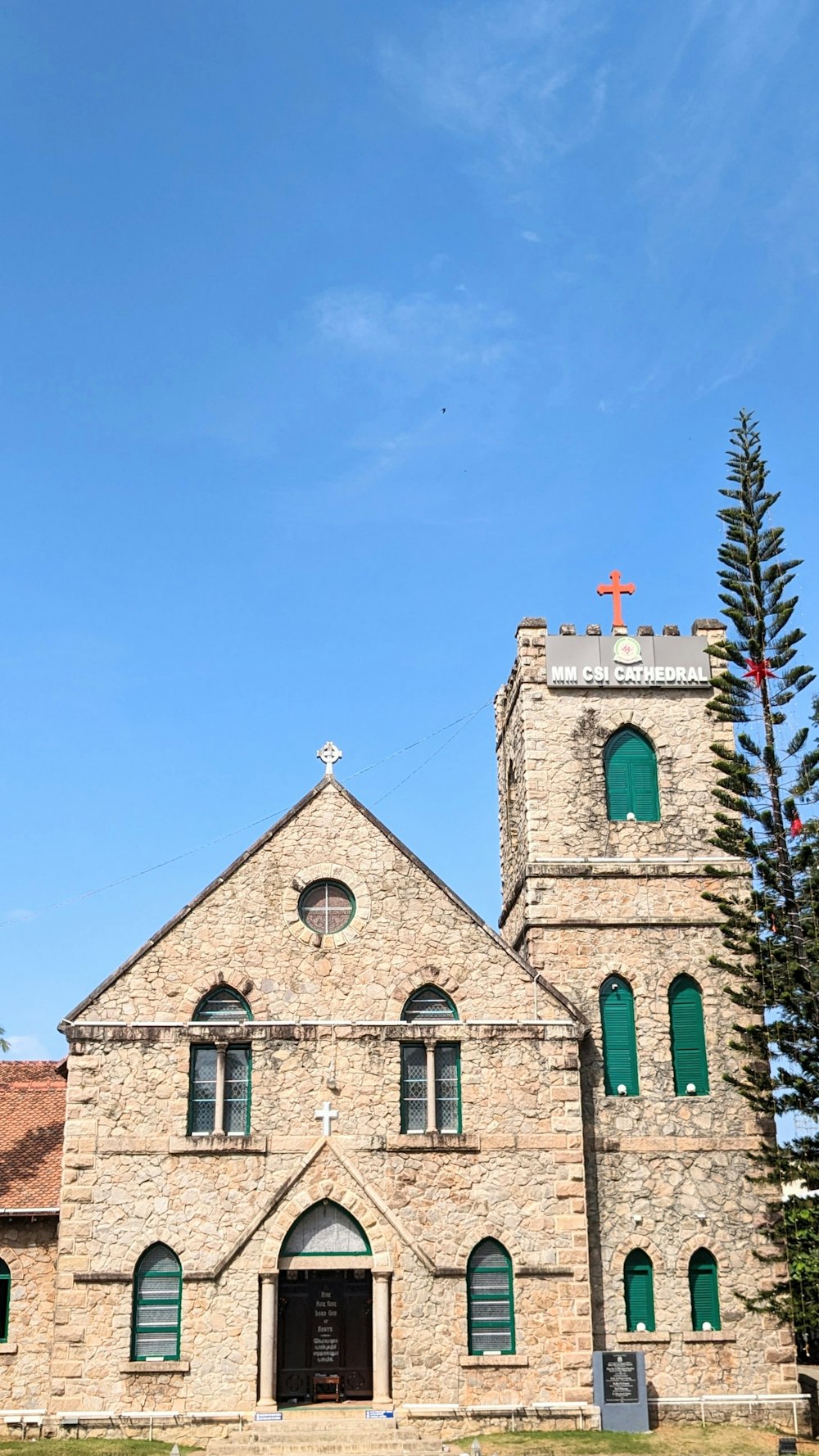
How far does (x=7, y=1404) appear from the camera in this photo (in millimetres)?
23359

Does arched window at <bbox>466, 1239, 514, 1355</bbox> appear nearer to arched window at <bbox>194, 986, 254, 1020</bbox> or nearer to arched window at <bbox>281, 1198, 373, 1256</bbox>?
arched window at <bbox>281, 1198, 373, 1256</bbox>

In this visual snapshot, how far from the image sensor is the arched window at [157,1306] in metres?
22.9

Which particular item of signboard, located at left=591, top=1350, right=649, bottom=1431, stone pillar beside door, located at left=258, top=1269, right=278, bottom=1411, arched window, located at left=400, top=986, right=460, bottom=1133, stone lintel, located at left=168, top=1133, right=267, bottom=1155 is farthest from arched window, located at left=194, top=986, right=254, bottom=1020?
signboard, located at left=591, top=1350, right=649, bottom=1431

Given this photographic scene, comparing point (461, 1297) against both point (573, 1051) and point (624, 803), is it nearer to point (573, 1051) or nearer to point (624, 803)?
point (573, 1051)

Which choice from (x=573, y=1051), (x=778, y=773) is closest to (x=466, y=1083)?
(x=573, y=1051)

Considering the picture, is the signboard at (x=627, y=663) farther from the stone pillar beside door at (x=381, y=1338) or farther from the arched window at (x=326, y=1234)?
the stone pillar beside door at (x=381, y=1338)

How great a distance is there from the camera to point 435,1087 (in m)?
24.7

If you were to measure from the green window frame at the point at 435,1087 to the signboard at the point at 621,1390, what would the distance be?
4.52 meters

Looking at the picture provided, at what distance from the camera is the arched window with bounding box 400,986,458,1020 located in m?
25.2

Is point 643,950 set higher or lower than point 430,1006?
higher

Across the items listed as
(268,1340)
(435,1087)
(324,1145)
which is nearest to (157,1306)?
(268,1340)

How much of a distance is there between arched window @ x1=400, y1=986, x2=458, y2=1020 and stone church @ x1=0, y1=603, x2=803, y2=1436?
5 cm

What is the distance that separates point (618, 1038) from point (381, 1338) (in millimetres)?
6818

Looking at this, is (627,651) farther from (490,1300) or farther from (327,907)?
(490,1300)
